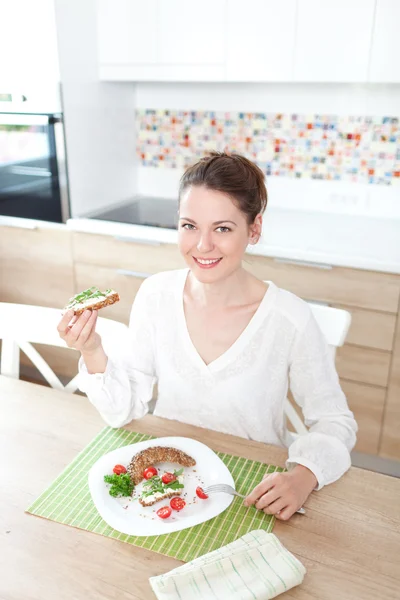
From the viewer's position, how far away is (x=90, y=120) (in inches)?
106

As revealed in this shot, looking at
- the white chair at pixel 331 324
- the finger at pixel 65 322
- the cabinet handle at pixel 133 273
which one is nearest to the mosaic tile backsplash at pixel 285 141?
the cabinet handle at pixel 133 273

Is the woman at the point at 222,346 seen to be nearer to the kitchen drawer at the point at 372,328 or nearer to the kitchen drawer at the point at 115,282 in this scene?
the kitchen drawer at the point at 372,328

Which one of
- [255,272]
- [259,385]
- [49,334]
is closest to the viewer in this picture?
[259,385]

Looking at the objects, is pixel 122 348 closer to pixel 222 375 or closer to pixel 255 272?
pixel 222 375

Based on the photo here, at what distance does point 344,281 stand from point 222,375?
1.02 metres

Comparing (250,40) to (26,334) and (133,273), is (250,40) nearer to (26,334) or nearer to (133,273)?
(133,273)

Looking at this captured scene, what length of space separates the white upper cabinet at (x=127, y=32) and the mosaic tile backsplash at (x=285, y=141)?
1.32 feet

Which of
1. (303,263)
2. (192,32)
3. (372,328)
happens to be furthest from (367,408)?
(192,32)

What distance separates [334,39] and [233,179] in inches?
52.8

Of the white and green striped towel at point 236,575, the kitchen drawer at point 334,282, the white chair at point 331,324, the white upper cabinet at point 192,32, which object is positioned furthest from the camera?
the white upper cabinet at point 192,32

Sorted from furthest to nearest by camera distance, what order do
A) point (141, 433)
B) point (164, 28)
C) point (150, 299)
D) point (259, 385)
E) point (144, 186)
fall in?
point (144, 186)
point (164, 28)
point (150, 299)
point (259, 385)
point (141, 433)

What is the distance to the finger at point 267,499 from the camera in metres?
0.97

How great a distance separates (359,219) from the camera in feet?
8.66

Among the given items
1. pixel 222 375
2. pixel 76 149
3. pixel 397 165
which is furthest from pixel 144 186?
pixel 222 375
